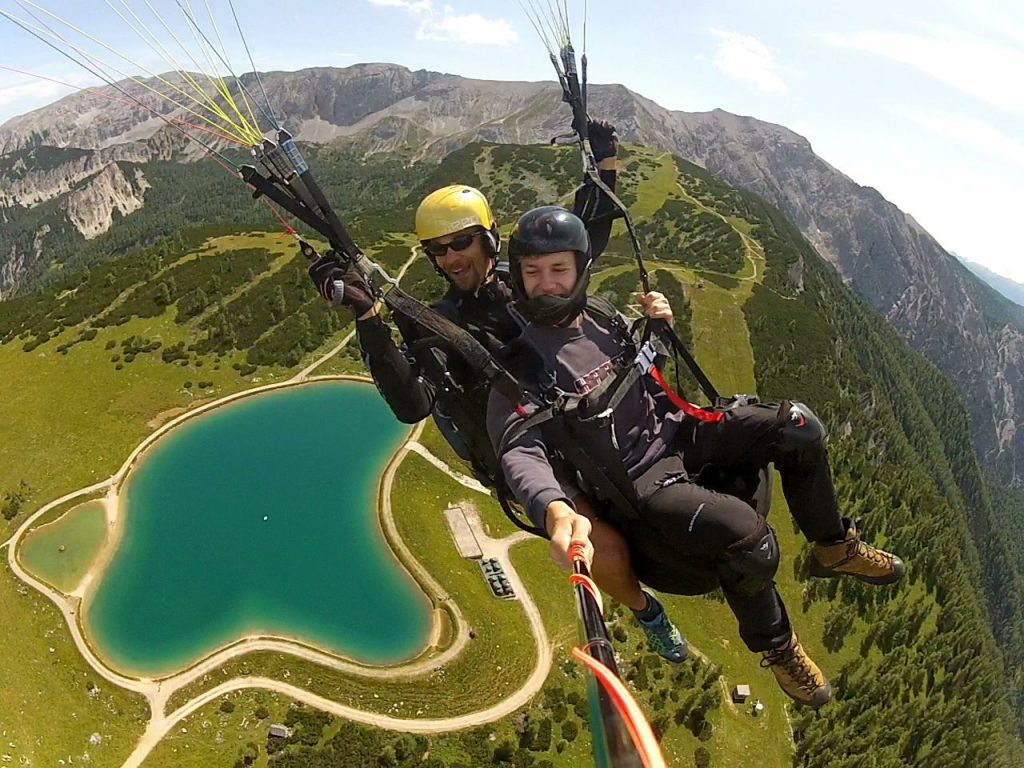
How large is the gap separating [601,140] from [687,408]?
332 cm

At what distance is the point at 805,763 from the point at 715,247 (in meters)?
69.1

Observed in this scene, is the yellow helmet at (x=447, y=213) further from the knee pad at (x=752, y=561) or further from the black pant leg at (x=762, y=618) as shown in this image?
the black pant leg at (x=762, y=618)

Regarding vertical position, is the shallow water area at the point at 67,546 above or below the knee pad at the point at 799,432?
below

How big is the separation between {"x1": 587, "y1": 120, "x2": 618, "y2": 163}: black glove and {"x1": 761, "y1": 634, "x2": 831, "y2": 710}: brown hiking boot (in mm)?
5056

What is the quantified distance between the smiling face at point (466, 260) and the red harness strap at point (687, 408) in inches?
80.4

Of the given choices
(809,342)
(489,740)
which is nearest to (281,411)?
(489,740)

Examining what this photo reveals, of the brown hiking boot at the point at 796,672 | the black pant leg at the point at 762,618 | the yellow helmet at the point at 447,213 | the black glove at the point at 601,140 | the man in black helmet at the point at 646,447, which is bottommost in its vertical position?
the brown hiking boot at the point at 796,672

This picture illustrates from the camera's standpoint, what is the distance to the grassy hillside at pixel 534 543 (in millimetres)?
25719

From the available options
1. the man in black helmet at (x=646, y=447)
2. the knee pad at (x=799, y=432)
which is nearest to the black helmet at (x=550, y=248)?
the man in black helmet at (x=646, y=447)

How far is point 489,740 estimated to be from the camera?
2577cm

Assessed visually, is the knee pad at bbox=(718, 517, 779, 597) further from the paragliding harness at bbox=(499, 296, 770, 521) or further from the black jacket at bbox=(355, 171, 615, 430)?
the black jacket at bbox=(355, 171, 615, 430)

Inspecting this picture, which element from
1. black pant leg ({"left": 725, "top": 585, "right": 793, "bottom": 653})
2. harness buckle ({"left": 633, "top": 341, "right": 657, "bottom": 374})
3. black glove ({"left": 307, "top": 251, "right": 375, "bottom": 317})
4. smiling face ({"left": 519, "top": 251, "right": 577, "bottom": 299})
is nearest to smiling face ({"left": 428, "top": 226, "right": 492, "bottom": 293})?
black glove ({"left": 307, "top": 251, "right": 375, "bottom": 317})

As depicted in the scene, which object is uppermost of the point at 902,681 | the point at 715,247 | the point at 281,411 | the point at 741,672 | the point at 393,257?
the point at 715,247

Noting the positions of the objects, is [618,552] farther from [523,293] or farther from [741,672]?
[741,672]
